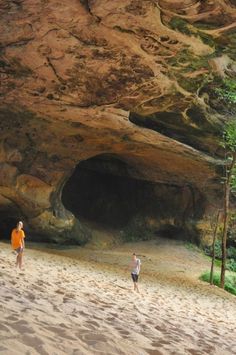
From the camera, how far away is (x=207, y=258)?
22.8m

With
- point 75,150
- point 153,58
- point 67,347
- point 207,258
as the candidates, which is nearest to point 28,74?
point 153,58

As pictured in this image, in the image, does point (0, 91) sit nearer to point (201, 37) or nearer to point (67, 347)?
point (201, 37)

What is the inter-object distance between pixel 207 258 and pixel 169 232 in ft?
11.7

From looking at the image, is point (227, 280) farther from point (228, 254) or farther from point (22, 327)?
point (22, 327)

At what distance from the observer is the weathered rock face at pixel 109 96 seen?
9.27 metres

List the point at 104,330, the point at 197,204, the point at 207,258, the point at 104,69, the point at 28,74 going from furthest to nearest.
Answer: the point at 197,204 < the point at 207,258 < the point at 28,74 < the point at 104,69 < the point at 104,330

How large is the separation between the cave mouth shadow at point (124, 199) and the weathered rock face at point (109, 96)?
20 cm

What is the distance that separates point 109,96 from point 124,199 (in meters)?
14.6

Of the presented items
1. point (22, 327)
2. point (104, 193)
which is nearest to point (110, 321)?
point (22, 327)

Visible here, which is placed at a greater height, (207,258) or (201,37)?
(201,37)

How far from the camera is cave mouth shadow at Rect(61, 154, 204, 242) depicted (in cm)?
2527

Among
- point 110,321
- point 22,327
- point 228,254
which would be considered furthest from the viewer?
point 228,254

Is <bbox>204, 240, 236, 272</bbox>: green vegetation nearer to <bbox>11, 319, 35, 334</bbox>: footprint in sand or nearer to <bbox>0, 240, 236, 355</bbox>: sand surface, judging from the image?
<bbox>0, 240, 236, 355</bbox>: sand surface

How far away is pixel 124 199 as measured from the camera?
27.3 metres
